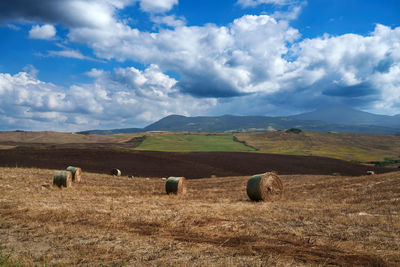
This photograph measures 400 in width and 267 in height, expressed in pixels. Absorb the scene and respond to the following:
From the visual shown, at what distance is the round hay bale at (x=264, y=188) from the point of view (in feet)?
55.0

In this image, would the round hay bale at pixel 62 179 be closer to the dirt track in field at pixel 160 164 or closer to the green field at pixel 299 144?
the dirt track in field at pixel 160 164

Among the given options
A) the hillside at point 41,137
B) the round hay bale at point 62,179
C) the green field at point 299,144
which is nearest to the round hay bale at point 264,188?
the round hay bale at point 62,179

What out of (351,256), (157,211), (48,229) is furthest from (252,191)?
(48,229)

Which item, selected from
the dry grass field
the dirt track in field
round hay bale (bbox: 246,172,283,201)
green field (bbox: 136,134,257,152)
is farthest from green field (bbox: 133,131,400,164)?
the dry grass field

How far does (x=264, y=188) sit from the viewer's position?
16984mm

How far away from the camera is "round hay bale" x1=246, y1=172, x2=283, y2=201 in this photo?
16750 millimetres

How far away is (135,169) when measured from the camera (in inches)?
1721

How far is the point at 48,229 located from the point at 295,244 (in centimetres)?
754

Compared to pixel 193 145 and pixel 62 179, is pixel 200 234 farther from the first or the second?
pixel 193 145

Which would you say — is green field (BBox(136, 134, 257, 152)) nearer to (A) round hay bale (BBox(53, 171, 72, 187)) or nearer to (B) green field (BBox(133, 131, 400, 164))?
(B) green field (BBox(133, 131, 400, 164))

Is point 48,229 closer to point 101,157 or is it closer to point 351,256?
point 351,256

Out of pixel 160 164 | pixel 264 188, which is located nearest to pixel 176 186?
pixel 264 188

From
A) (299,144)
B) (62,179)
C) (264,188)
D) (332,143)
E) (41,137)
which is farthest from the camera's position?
(41,137)

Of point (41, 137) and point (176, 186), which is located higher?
point (41, 137)
